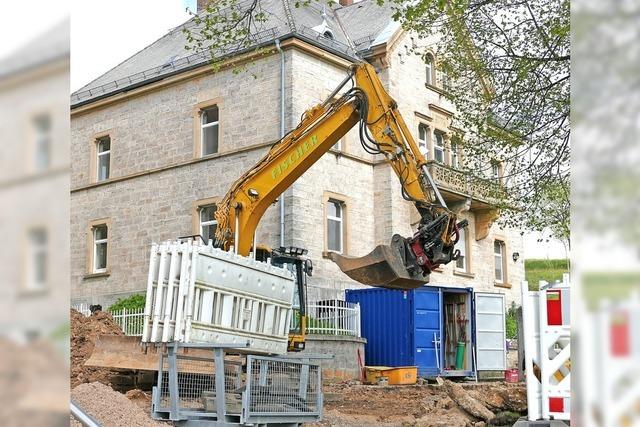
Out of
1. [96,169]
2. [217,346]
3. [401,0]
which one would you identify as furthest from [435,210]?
[96,169]

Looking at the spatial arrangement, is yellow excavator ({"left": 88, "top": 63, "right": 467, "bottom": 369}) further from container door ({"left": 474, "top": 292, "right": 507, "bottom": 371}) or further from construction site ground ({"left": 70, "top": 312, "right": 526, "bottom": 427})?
container door ({"left": 474, "top": 292, "right": 507, "bottom": 371})

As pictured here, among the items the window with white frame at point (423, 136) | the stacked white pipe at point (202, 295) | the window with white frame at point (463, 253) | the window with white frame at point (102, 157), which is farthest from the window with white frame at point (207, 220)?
the stacked white pipe at point (202, 295)

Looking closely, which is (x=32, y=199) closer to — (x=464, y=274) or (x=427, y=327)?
(x=427, y=327)

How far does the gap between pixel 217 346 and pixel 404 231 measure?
1670 cm

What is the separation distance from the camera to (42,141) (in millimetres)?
1733

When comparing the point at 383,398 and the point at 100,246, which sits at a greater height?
the point at 100,246

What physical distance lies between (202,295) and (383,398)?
735 cm

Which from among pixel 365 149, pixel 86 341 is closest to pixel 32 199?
pixel 365 149

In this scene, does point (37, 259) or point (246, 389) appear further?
point (246, 389)

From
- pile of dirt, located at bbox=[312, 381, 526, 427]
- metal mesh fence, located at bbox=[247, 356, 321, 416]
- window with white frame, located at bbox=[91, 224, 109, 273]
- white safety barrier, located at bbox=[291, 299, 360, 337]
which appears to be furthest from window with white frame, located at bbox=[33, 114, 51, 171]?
window with white frame, located at bbox=[91, 224, 109, 273]

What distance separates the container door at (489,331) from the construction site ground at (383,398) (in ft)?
8.14

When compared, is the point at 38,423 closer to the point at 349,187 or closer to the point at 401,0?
the point at 401,0

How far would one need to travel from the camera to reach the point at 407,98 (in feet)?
75.8

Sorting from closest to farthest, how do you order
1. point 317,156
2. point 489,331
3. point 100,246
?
point 317,156 → point 489,331 → point 100,246
